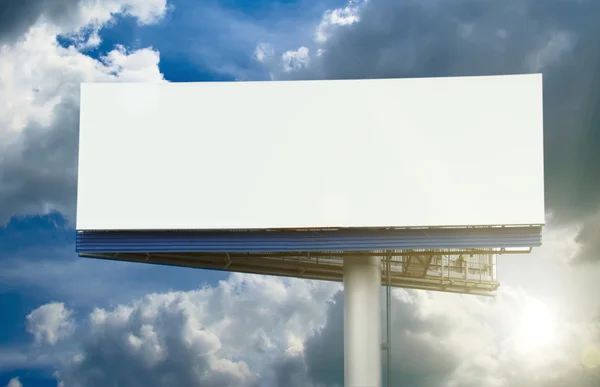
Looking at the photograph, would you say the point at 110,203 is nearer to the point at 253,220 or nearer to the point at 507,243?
the point at 253,220

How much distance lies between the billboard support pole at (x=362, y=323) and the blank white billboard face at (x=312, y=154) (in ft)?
6.89

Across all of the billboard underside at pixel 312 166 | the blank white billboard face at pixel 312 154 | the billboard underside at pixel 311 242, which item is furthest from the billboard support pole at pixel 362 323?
the blank white billboard face at pixel 312 154

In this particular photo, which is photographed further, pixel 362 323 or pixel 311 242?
pixel 362 323

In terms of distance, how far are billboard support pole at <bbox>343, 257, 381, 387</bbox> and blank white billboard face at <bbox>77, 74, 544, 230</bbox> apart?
2.10 m

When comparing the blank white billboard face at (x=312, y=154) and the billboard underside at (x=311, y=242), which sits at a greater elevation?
the blank white billboard face at (x=312, y=154)

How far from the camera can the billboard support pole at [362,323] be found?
24469mm

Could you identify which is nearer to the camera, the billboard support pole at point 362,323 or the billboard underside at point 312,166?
the billboard underside at point 312,166

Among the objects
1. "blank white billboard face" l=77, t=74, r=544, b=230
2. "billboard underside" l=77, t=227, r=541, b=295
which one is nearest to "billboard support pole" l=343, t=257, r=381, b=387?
"billboard underside" l=77, t=227, r=541, b=295

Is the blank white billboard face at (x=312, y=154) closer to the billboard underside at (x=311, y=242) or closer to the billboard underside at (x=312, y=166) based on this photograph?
the billboard underside at (x=312, y=166)

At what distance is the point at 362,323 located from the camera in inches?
969

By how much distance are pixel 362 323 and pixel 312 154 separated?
15.4ft

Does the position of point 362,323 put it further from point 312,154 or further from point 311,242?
point 312,154

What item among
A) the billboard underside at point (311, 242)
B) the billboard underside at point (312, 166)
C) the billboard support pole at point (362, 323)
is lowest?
the billboard support pole at point (362, 323)

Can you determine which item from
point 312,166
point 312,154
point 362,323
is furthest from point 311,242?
point 362,323
